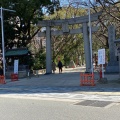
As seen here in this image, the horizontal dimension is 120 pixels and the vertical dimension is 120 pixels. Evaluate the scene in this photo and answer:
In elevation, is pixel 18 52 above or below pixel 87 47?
below

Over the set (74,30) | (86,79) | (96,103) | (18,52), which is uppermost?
(74,30)

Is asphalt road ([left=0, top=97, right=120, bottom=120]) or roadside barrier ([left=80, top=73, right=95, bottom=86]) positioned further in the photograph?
roadside barrier ([left=80, top=73, right=95, bottom=86])

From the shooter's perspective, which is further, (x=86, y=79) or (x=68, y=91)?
(x=86, y=79)

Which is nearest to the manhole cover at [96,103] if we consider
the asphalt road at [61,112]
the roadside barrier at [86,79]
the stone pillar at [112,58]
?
the asphalt road at [61,112]

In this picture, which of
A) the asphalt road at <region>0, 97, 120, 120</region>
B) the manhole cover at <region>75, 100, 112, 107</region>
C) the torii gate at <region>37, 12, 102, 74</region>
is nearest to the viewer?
the asphalt road at <region>0, 97, 120, 120</region>

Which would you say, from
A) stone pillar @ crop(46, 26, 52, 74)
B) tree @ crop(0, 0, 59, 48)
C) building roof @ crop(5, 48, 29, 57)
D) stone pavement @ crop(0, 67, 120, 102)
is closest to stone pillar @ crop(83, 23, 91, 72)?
stone pillar @ crop(46, 26, 52, 74)

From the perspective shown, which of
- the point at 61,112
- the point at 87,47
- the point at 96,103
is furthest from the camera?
the point at 87,47

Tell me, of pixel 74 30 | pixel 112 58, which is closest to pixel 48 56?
pixel 74 30

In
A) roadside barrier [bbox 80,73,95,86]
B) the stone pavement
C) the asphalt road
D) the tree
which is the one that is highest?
the tree

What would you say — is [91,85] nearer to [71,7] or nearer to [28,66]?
[28,66]

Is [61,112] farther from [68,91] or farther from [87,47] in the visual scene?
[87,47]

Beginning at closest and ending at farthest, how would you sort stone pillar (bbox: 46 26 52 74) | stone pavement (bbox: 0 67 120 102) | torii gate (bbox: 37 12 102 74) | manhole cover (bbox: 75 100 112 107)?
manhole cover (bbox: 75 100 112 107), stone pavement (bbox: 0 67 120 102), torii gate (bbox: 37 12 102 74), stone pillar (bbox: 46 26 52 74)

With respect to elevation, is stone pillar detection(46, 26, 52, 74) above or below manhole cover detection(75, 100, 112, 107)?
above

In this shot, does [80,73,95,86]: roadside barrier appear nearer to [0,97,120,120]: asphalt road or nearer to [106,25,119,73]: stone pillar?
[0,97,120,120]: asphalt road
